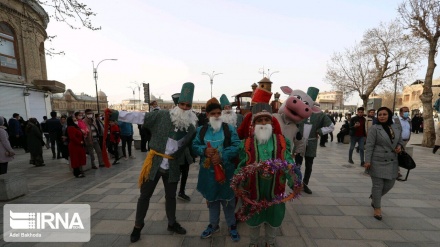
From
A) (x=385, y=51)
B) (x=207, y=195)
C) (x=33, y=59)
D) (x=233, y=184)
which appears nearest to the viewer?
(x=233, y=184)

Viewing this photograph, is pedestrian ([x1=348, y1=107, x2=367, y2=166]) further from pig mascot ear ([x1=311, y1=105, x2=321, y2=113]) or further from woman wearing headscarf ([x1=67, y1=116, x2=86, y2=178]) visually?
woman wearing headscarf ([x1=67, y1=116, x2=86, y2=178])

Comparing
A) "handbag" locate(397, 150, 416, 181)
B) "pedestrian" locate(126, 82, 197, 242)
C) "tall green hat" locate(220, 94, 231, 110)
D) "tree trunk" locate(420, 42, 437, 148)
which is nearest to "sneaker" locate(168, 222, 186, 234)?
"pedestrian" locate(126, 82, 197, 242)

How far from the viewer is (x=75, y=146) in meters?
6.14

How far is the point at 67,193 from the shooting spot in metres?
4.97

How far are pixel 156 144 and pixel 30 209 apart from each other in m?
3.26

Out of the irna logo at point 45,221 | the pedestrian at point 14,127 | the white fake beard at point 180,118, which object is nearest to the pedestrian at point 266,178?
the white fake beard at point 180,118

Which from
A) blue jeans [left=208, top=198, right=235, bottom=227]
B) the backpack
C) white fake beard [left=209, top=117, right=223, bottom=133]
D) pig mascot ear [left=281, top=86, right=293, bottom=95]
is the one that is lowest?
blue jeans [left=208, top=198, right=235, bottom=227]

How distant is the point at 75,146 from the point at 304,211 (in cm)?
616

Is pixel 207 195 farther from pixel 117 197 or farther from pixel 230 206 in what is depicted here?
pixel 117 197

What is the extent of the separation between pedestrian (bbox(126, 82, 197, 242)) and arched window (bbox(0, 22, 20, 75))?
1861cm

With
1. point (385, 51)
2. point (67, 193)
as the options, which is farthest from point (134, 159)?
point (385, 51)

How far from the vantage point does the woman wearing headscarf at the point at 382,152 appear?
3.61 m

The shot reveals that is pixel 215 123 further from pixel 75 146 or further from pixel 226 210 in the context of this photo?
pixel 75 146

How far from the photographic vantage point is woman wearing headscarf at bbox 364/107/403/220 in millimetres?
3607
